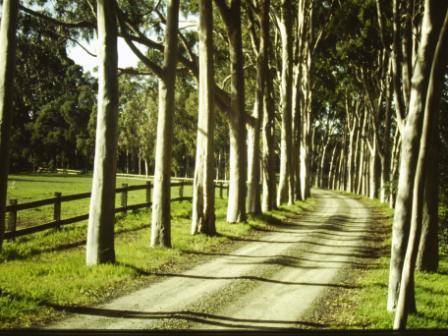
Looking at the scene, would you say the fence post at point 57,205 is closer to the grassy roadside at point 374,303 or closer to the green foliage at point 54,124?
the grassy roadside at point 374,303

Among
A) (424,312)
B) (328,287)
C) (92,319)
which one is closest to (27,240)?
(92,319)

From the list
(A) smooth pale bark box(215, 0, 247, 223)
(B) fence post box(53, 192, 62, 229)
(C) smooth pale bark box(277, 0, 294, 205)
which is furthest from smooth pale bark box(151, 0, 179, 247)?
(C) smooth pale bark box(277, 0, 294, 205)

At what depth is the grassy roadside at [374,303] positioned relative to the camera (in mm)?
6547

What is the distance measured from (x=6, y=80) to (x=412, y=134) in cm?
677

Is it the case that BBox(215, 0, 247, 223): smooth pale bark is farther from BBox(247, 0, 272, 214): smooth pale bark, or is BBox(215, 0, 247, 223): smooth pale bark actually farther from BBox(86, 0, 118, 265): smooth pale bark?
BBox(86, 0, 118, 265): smooth pale bark

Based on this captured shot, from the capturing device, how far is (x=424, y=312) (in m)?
6.94

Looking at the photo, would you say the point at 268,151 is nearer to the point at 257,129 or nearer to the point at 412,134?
the point at 257,129

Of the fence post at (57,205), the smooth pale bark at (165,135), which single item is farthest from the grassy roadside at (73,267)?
the smooth pale bark at (165,135)

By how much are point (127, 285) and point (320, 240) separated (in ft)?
23.5

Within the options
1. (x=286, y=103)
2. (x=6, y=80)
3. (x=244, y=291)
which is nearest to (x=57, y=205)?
(x=6, y=80)

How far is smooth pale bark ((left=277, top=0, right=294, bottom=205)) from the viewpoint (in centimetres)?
1991

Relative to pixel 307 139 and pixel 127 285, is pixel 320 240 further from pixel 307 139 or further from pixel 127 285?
pixel 307 139

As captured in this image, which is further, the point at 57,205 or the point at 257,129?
the point at 257,129

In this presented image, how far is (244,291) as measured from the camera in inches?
312
